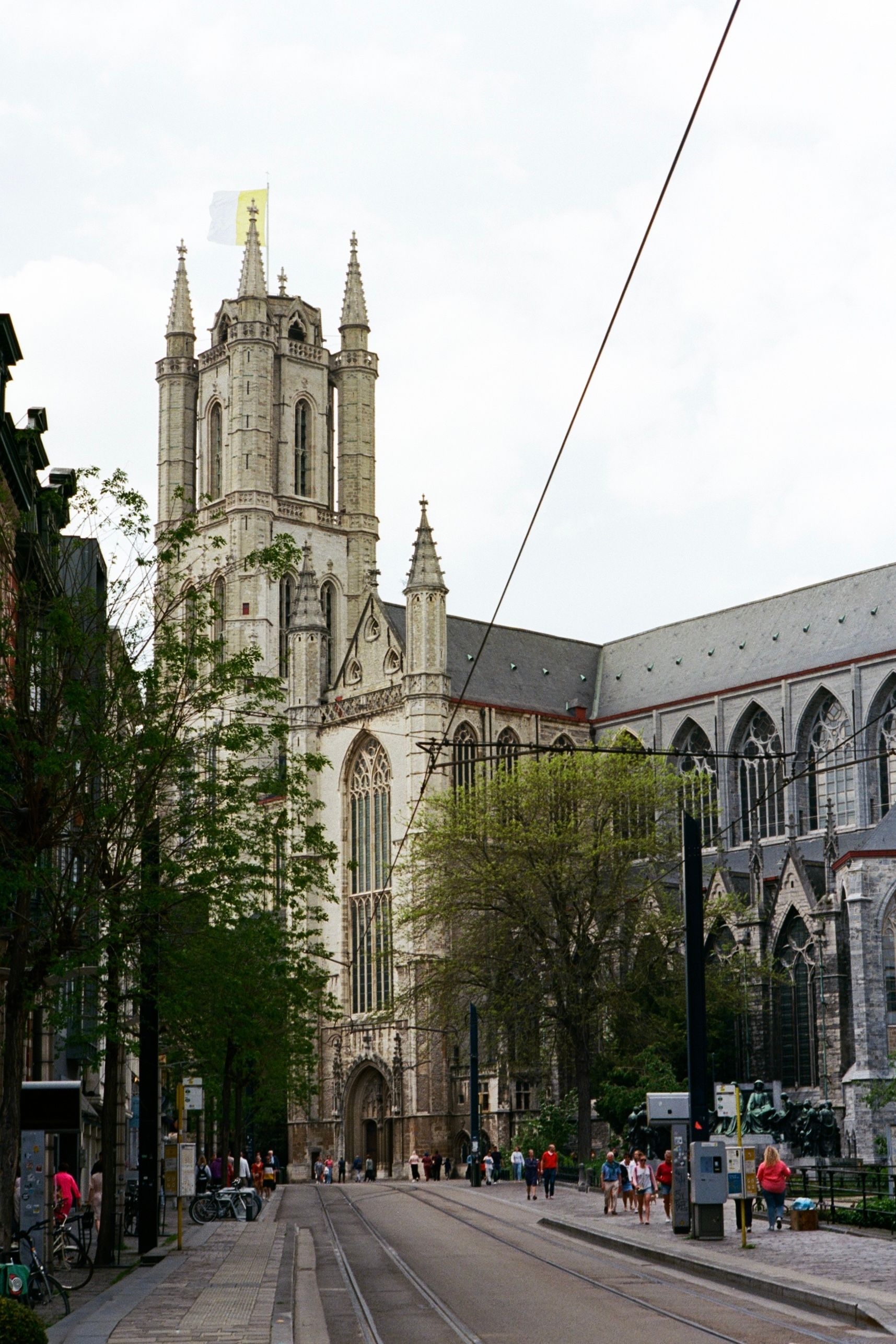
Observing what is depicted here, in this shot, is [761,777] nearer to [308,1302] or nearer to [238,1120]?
[238,1120]

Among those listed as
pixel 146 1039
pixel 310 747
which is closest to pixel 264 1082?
pixel 310 747

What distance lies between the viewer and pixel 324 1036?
71.2 metres

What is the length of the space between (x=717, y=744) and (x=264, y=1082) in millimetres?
23397

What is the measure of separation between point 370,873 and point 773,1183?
45.1 meters

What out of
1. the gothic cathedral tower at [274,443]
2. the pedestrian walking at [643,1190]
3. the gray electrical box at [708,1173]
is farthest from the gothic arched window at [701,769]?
the gray electrical box at [708,1173]

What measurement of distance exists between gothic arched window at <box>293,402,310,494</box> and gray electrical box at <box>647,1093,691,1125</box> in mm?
59747

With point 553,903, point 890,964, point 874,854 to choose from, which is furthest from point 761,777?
point 553,903

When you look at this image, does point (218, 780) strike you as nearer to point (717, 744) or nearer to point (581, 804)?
point (581, 804)

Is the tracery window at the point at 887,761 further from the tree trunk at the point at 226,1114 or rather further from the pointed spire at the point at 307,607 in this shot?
the tree trunk at the point at 226,1114

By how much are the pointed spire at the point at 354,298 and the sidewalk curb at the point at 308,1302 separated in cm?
6588

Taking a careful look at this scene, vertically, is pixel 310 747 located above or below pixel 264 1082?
above

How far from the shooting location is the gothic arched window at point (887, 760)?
64.3 m

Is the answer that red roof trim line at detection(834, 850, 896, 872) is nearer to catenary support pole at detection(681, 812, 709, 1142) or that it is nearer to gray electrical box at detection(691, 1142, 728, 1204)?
catenary support pole at detection(681, 812, 709, 1142)

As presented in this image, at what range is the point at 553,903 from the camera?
51.2 metres
